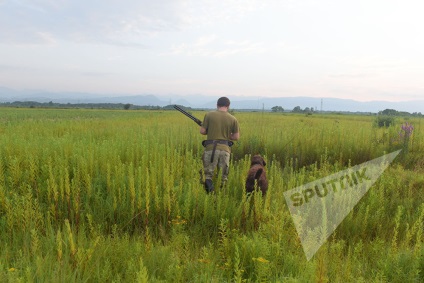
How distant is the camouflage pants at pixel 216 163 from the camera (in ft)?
16.5

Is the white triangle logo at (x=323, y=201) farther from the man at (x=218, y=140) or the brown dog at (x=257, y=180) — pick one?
the man at (x=218, y=140)

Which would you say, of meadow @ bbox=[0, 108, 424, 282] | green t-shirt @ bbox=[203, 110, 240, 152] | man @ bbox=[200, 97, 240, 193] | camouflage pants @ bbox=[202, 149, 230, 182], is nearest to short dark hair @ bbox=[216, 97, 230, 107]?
man @ bbox=[200, 97, 240, 193]

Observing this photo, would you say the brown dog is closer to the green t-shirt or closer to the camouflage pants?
the camouflage pants

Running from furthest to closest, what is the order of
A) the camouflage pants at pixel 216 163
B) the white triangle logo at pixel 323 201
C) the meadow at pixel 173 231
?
the camouflage pants at pixel 216 163
the white triangle logo at pixel 323 201
the meadow at pixel 173 231

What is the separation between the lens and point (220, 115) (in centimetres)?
511

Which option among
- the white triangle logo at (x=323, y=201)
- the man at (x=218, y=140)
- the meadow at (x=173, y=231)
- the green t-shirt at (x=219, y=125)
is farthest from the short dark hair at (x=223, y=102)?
the white triangle logo at (x=323, y=201)

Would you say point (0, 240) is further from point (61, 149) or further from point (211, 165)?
point (211, 165)

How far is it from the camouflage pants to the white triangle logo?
1.21m

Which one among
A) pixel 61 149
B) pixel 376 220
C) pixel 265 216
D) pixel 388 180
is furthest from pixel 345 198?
pixel 61 149

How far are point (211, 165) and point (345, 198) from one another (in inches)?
89.1

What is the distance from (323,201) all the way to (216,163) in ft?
6.95

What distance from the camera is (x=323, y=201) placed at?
11.1 feet

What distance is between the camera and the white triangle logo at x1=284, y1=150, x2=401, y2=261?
125 inches

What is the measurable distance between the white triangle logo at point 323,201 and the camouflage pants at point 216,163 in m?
1.21
